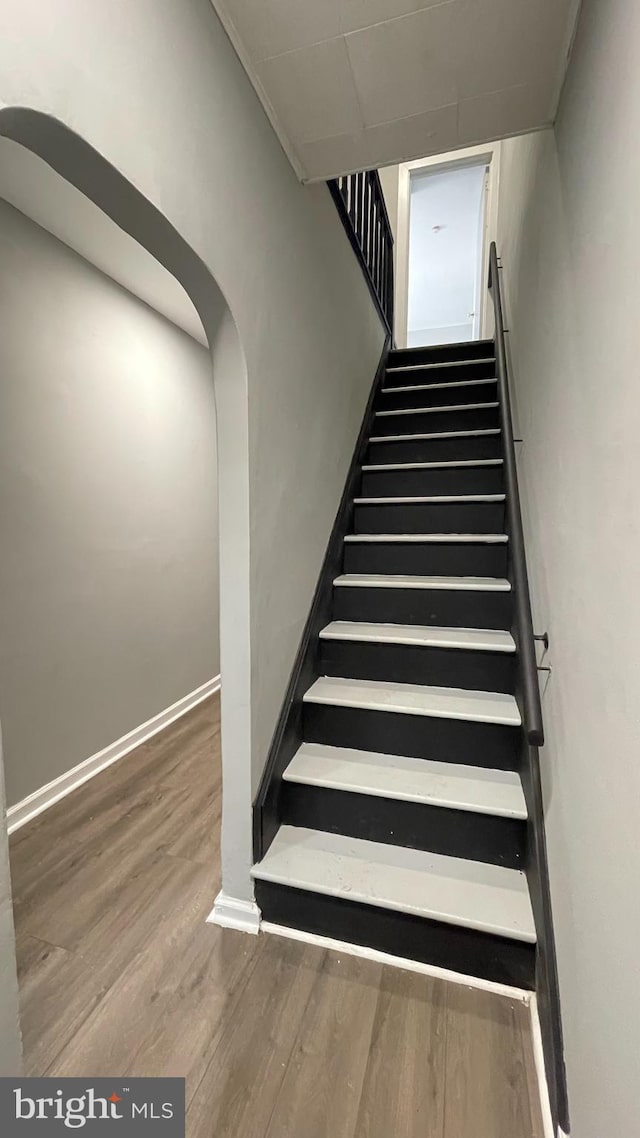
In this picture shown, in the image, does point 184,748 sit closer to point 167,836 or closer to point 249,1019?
point 167,836

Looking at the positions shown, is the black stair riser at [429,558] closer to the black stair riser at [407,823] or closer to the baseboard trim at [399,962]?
the black stair riser at [407,823]

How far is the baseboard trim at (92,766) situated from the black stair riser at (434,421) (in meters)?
2.14

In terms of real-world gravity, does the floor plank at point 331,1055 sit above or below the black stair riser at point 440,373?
below

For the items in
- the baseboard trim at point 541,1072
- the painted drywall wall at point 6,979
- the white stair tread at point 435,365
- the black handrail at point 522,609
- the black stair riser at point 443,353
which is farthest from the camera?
the black stair riser at point 443,353

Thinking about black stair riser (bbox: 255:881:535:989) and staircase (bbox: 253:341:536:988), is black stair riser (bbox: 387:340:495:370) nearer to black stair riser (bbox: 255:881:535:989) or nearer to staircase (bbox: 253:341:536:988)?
staircase (bbox: 253:341:536:988)

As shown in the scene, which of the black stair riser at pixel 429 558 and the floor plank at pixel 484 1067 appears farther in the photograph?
the black stair riser at pixel 429 558

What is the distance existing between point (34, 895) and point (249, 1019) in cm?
87

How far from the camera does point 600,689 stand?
34.0 inches

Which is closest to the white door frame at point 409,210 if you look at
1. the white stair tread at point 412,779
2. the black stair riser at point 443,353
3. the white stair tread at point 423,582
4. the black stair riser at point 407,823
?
the black stair riser at point 443,353

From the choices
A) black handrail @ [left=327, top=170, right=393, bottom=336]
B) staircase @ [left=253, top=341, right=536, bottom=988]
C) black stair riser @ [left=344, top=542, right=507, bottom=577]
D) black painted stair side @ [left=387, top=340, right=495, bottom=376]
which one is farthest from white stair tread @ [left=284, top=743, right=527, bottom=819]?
black painted stair side @ [left=387, top=340, right=495, bottom=376]

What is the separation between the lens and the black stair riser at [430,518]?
2264mm

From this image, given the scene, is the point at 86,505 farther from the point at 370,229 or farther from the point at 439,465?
the point at 370,229

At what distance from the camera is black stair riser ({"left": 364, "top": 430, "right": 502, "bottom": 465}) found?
2537mm

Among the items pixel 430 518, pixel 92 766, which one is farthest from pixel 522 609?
pixel 92 766
